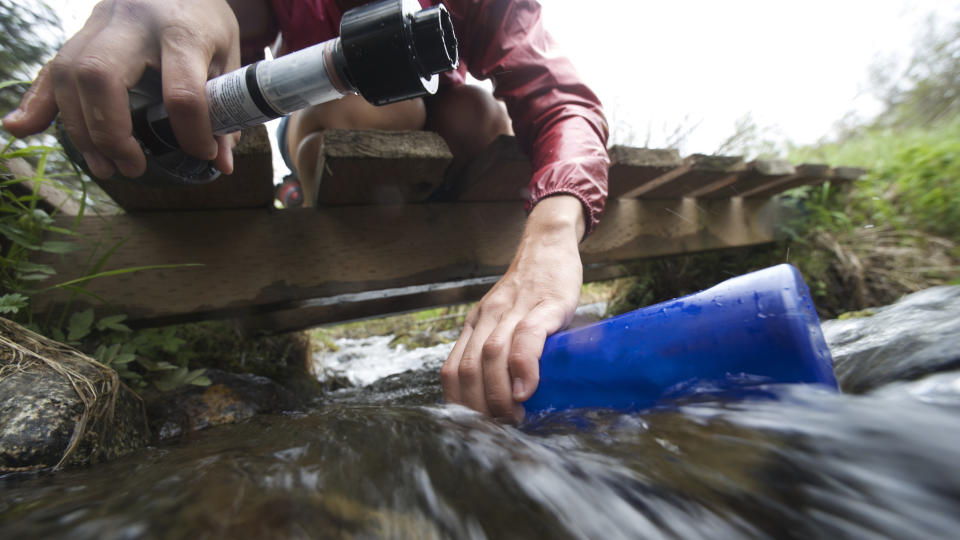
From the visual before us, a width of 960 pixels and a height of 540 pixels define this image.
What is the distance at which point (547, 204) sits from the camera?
1.42 metres

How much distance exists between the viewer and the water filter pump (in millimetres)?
848

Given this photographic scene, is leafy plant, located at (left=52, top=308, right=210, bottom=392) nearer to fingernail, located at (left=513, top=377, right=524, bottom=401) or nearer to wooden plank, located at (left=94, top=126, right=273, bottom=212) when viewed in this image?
wooden plank, located at (left=94, top=126, right=273, bottom=212)

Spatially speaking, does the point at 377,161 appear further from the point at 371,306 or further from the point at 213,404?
the point at 371,306

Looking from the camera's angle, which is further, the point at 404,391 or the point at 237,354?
the point at 237,354

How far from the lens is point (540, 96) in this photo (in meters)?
1.74

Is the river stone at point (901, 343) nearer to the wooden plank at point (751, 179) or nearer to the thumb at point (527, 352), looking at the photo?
the thumb at point (527, 352)

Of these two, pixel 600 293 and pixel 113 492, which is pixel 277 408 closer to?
pixel 113 492

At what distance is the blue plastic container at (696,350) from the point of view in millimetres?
683

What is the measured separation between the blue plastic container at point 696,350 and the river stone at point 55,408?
99 cm

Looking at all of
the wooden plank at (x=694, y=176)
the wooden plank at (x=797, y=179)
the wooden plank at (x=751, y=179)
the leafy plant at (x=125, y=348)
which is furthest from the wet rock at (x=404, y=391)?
the wooden plank at (x=797, y=179)

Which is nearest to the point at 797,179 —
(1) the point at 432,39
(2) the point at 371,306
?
(1) the point at 432,39

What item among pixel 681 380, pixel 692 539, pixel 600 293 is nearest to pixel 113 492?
pixel 692 539

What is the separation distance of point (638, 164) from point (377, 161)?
3.97 ft

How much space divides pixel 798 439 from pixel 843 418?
0.08m
